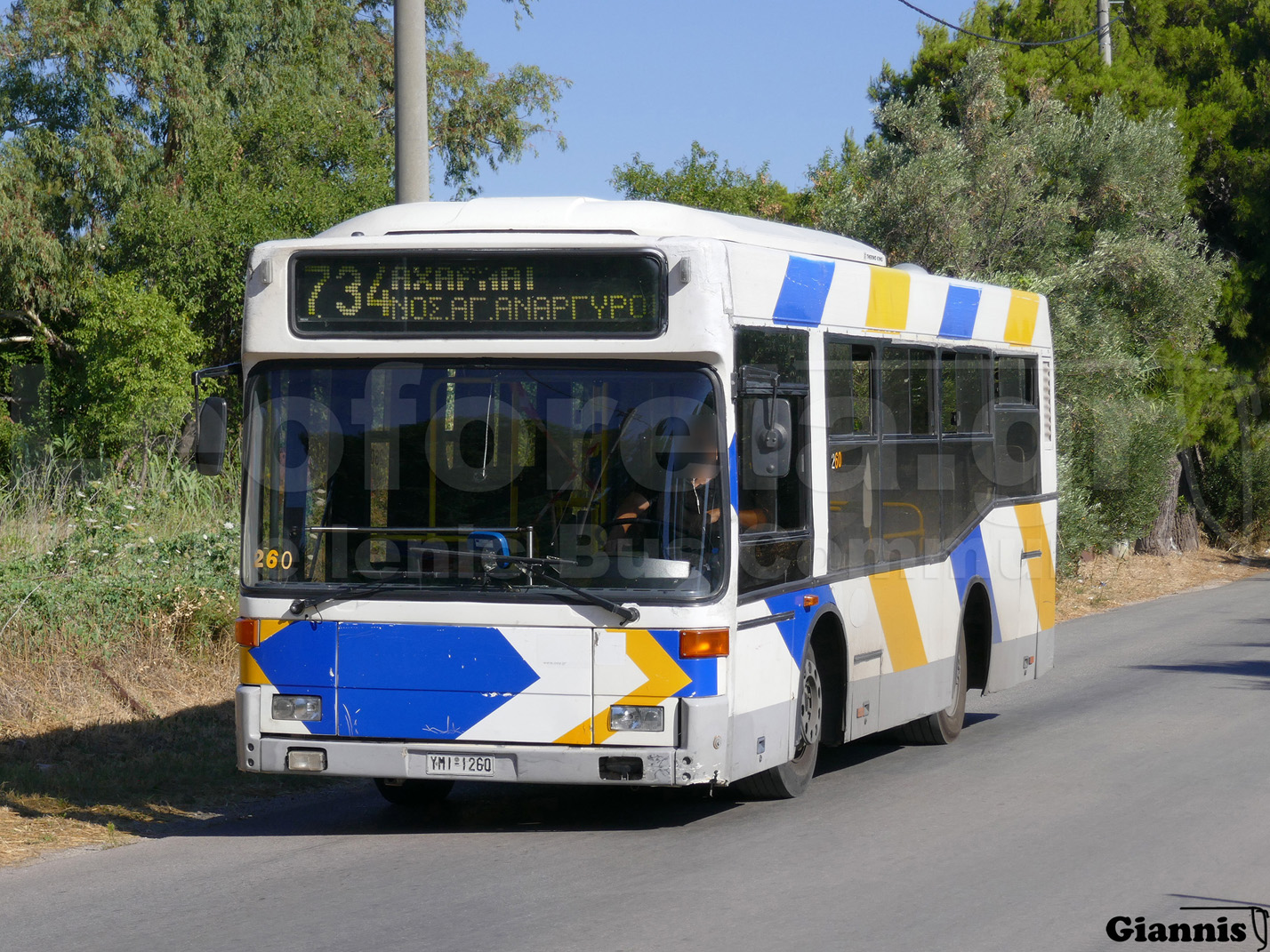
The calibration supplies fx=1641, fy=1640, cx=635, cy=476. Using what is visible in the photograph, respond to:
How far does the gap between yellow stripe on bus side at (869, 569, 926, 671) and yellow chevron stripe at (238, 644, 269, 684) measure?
Answer: 3.65 meters

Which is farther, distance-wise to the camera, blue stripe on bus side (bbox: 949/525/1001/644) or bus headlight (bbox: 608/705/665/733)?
blue stripe on bus side (bbox: 949/525/1001/644)

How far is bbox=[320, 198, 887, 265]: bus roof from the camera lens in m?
8.23

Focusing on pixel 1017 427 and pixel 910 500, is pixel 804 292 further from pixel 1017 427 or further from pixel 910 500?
pixel 1017 427

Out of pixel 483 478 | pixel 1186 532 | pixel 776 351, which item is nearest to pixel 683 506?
pixel 483 478

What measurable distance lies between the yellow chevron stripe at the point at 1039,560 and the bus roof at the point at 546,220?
468 centimetres

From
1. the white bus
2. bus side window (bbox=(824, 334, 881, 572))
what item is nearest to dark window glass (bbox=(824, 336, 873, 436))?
bus side window (bbox=(824, 334, 881, 572))

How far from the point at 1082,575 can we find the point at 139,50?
18.2 meters

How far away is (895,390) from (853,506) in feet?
3.34

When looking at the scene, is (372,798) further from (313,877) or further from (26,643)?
(26,643)

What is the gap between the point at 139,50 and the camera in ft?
93.9

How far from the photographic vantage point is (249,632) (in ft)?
26.2

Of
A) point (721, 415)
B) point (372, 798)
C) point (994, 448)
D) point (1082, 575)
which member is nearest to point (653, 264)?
point (721, 415)

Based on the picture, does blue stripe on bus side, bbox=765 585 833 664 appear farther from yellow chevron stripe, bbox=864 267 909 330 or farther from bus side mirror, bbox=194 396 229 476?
bus side mirror, bbox=194 396 229 476

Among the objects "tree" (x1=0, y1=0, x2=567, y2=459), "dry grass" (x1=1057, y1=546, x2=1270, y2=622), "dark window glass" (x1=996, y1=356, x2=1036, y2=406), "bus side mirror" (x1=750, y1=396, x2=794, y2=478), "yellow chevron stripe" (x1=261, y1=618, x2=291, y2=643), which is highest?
"tree" (x1=0, y1=0, x2=567, y2=459)
